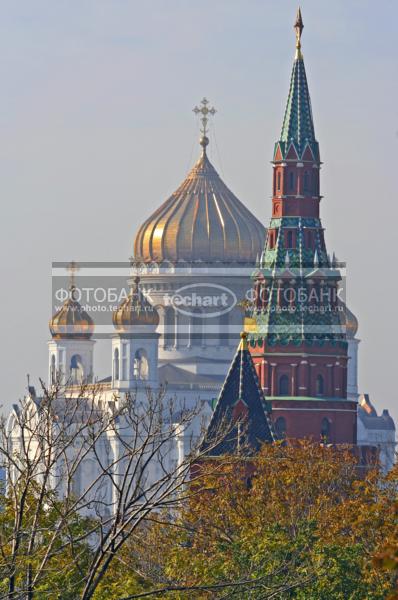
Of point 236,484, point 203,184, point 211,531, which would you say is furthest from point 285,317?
point 203,184

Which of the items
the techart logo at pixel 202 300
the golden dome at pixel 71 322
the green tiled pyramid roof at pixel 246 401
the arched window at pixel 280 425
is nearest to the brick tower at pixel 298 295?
the arched window at pixel 280 425

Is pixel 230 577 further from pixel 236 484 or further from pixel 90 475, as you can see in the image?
pixel 90 475

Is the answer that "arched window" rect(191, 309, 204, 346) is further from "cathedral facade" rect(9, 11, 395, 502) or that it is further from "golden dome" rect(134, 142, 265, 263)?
"golden dome" rect(134, 142, 265, 263)

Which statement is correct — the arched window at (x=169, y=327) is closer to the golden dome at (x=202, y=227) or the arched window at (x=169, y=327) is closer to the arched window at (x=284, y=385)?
the golden dome at (x=202, y=227)

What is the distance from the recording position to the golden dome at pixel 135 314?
388 feet

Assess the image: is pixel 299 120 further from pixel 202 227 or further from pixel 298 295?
pixel 202 227

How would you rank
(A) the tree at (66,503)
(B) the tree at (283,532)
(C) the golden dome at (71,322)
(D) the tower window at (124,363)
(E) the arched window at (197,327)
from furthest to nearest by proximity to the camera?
(E) the arched window at (197,327)
(C) the golden dome at (71,322)
(D) the tower window at (124,363)
(B) the tree at (283,532)
(A) the tree at (66,503)

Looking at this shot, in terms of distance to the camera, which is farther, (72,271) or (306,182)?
(72,271)

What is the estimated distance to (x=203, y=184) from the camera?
12988cm

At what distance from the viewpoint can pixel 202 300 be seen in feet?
419

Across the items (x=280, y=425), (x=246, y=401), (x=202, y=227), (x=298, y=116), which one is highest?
(x=298, y=116)

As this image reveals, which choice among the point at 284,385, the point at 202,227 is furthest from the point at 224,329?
the point at 284,385

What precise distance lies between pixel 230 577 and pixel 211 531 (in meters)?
9.35

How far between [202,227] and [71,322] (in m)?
8.41
